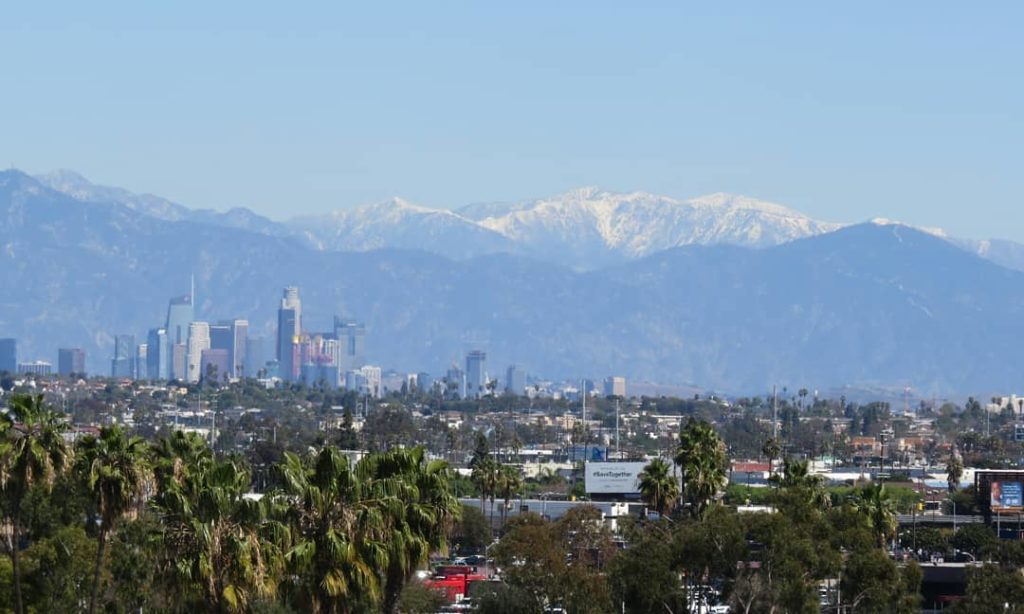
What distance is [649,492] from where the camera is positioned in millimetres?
103938

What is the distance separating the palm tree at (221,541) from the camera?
45.7 metres

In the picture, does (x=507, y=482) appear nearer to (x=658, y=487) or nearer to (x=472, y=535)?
(x=472, y=535)

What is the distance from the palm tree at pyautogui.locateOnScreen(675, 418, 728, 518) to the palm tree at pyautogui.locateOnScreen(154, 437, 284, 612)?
52.2 m

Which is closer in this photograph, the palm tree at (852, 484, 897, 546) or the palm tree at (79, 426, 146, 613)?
the palm tree at (79, 426, 146, 613)

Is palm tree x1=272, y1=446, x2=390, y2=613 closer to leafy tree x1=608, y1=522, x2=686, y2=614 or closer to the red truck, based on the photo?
leafy tree x1=608, y1=522, x2=686, y2=614

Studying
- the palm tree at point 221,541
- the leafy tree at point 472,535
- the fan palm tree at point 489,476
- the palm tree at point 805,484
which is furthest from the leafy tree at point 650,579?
the leafy tree at point 472,535

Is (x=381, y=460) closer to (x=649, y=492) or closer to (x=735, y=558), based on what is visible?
(x=735, y=558)

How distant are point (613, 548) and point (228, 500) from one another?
57.6 metres

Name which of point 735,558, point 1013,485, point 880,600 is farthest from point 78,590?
point 1013,485

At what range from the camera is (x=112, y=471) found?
2108 inches

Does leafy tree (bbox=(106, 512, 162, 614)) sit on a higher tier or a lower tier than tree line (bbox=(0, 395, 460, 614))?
lower

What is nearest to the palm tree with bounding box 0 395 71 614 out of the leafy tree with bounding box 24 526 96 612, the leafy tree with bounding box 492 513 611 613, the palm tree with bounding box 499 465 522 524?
the leafy tree with bounding box 24 526 96 612

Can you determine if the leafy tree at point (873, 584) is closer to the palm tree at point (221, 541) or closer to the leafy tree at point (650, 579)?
the leafy tree at point (650, 579)

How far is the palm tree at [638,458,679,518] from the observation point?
104 metres
